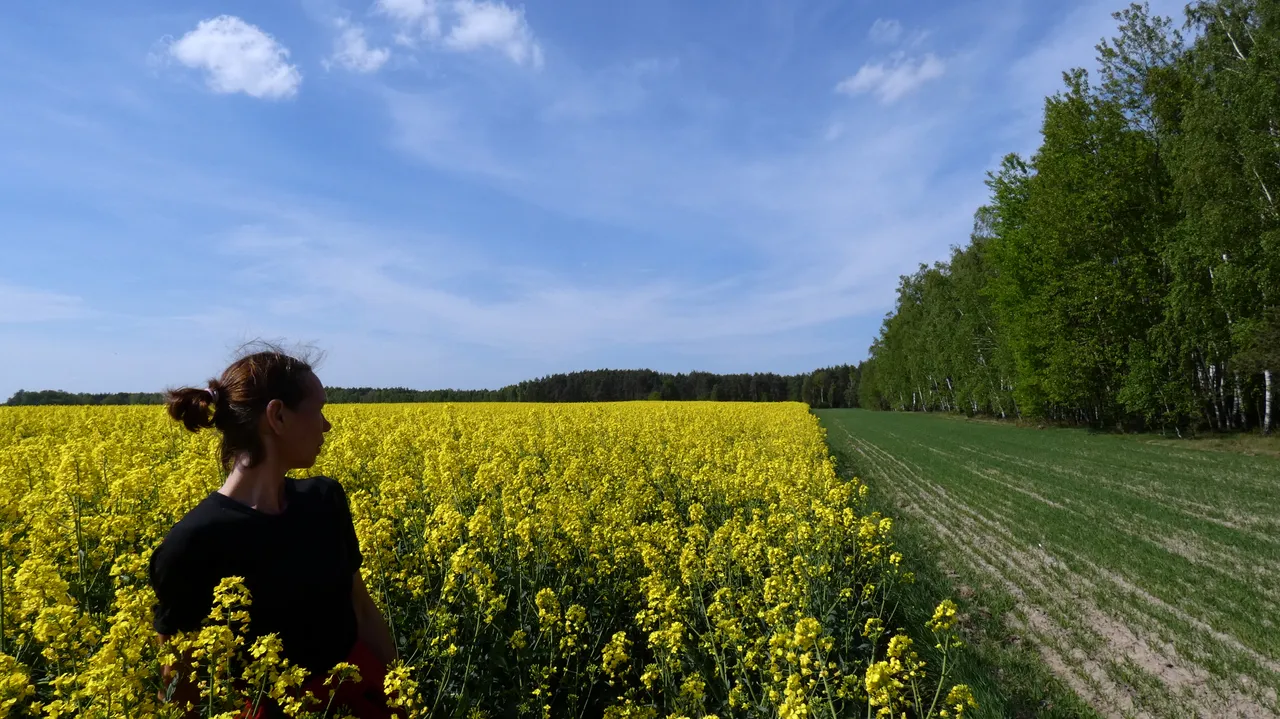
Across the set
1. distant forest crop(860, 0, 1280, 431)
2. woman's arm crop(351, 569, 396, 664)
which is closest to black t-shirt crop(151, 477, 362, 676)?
woman's arm crop(351, 569, 396, 664)

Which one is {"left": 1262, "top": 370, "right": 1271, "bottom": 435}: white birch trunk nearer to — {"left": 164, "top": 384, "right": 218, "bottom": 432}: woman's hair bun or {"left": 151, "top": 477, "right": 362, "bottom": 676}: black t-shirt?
{"left": 151, "top": 477, "right": 362, "bottom": 676}: black t-shirt

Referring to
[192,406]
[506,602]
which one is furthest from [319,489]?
[506,602]

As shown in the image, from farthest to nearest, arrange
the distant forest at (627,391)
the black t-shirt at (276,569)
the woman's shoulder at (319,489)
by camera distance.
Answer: the distant forest at (627,391) < the woman's shoulder at (319,489) < the black t-shirt at (276,569)

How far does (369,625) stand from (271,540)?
69 centimetres

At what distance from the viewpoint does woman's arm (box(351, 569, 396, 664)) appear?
8.79 feet

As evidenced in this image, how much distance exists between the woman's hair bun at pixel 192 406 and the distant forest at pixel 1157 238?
23.2 m

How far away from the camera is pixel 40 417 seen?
16.5 m

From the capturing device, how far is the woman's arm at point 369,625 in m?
2.68

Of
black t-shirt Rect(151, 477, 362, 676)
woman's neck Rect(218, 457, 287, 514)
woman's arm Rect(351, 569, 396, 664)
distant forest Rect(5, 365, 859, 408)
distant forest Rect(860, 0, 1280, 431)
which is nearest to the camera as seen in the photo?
black t-shirt Rect(151, 477, 362, 676)

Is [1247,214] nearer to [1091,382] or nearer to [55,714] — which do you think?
[1091,382]

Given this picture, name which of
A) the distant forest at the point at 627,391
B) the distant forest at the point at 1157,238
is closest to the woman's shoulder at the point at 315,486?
the distant forest at the point at 1157,238

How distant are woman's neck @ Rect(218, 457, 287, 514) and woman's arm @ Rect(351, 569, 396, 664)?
1.69 ft

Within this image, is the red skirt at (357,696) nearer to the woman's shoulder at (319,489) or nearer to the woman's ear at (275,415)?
the woman's shoulder at (319,489)

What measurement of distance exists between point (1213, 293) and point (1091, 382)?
21.2 ft
